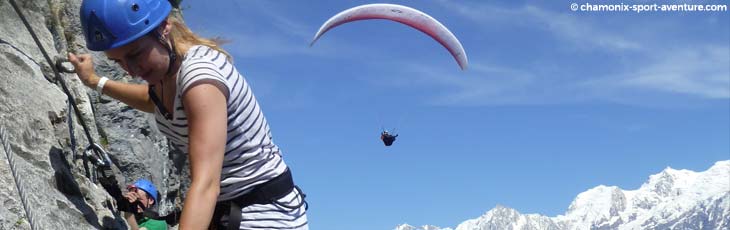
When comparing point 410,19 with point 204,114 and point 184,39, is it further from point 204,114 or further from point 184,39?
point 204,114

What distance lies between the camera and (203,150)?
153 inches

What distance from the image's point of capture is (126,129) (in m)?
11.4

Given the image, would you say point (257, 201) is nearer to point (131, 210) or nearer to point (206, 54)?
point (206, 54)

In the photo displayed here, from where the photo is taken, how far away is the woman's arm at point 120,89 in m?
5.36

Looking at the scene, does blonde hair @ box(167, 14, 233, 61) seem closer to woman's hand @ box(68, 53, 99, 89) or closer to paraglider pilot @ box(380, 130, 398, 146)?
woman's hand @ box(68, 53, 99, 89)

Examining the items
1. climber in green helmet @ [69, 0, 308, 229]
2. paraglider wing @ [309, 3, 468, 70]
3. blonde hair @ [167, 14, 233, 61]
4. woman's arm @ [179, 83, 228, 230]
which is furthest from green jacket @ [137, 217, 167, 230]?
paraglider wing @ [309, 3, 468, 70]

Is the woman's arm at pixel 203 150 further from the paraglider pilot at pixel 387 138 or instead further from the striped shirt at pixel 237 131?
the paraglider pilot at pixel 387 138

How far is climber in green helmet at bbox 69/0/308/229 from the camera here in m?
3.91

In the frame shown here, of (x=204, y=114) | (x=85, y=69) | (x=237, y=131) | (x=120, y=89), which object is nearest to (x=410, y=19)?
(x=85, y=69)

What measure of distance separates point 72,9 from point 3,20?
16.3 feet

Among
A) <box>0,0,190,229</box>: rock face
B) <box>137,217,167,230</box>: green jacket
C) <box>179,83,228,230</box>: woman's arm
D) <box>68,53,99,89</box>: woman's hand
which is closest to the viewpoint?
<box>179,83,228,230</box>: woman's arm

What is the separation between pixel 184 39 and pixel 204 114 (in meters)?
0.68

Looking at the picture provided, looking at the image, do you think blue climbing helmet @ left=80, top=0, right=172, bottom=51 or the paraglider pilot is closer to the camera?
blue climbing helmet @ left=80, top=0, right=172, bottom=51

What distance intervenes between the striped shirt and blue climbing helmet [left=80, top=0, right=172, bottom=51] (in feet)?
0.88
